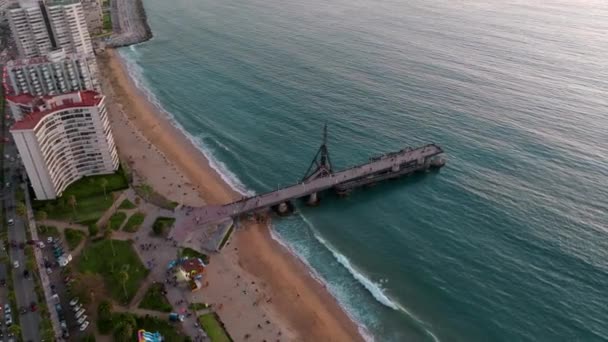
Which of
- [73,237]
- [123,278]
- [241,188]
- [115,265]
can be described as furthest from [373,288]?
[73,237]

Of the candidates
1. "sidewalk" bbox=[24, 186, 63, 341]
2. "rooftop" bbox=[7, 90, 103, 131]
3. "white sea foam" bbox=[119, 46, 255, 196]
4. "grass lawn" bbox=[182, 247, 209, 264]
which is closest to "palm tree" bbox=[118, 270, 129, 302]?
"sidewalk" bbox=[24, 186, 63, 341]

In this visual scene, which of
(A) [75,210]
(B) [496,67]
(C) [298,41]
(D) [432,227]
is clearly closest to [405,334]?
(D) [432,227]

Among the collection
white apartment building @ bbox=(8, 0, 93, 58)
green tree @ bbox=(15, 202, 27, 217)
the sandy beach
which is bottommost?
the sandy beach

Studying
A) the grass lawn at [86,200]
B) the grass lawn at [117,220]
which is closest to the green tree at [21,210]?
the grass lawn at [86,200]

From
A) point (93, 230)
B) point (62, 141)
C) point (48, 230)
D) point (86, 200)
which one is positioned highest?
point (62, 141)

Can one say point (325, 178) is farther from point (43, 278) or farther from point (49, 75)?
point (49, 75)

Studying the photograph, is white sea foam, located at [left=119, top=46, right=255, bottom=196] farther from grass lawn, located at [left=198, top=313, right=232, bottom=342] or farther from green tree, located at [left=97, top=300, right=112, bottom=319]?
green tree, located at [left=97, top=300, right=112, bottom=319]

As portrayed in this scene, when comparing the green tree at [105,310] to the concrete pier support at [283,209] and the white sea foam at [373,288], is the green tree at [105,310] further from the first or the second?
the white sea foam at [373,288]
